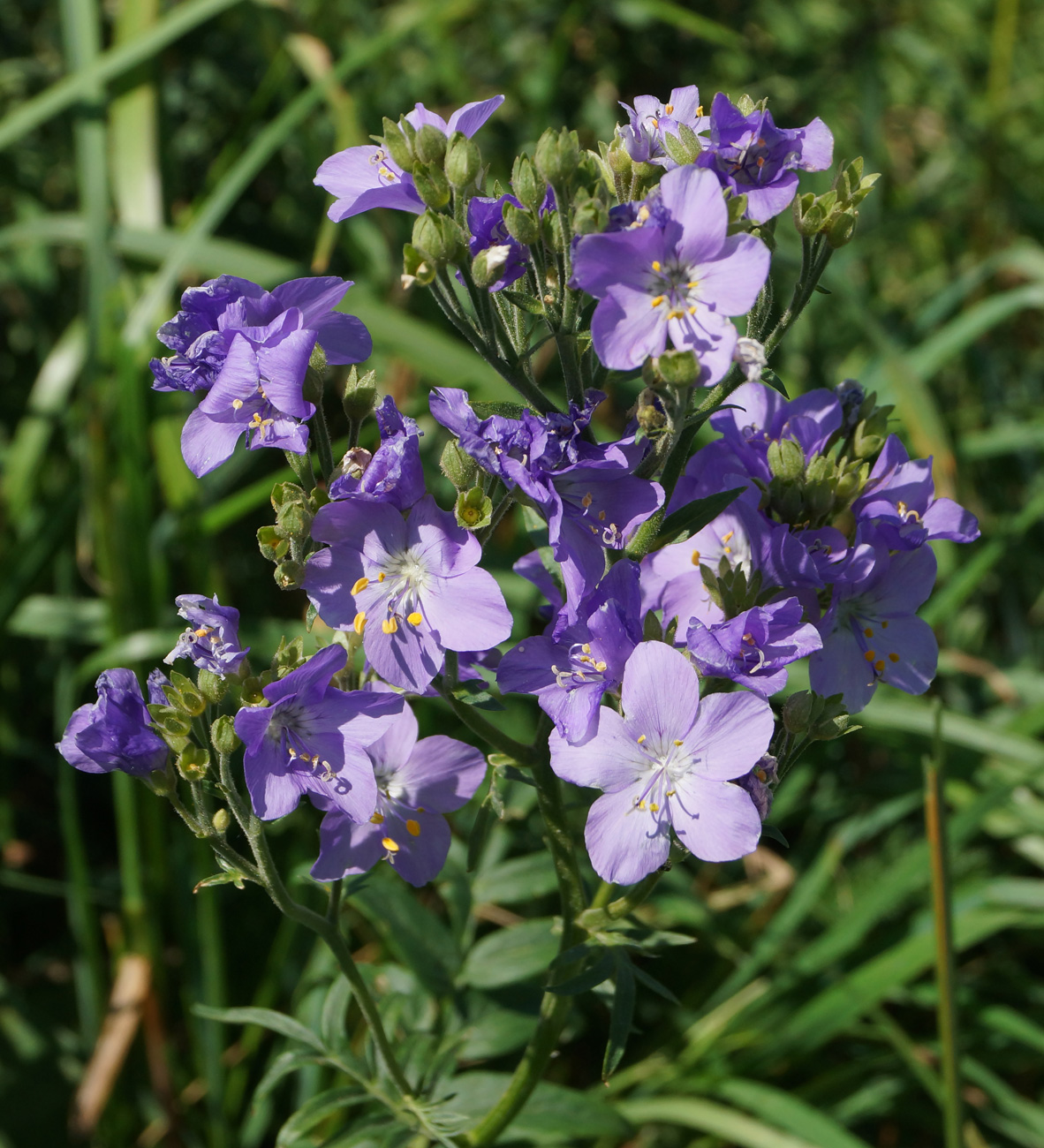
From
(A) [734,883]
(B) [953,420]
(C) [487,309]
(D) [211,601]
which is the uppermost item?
(C) [487,309]

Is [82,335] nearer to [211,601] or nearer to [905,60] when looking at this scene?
[211,601]

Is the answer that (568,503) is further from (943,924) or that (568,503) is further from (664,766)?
(943,924)

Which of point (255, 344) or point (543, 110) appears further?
point (543, 110)

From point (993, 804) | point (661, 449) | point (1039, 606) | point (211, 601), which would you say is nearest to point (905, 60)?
point (1039, 606)

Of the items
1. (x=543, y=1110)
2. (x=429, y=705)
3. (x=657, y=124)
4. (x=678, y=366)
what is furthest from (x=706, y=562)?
(x=429, y=705)

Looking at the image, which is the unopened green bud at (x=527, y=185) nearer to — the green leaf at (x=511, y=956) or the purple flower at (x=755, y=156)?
the purple flower at (x=755, y=156)

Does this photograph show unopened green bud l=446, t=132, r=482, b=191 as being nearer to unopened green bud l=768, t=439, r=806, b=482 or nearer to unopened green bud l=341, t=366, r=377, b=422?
unopened green bud l=341, t=366, r=377, b=422

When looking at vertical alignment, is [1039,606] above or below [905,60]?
below
